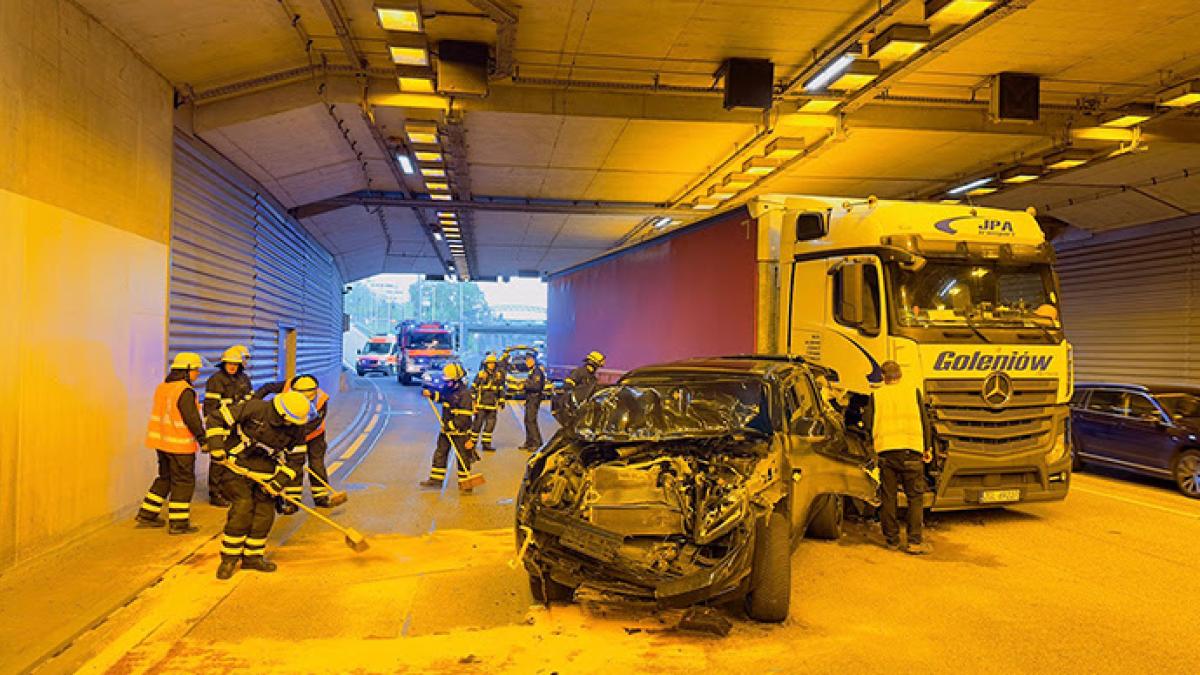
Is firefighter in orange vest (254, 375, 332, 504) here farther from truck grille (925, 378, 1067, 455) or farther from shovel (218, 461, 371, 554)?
truck grille (925, 378, 1067, 455)

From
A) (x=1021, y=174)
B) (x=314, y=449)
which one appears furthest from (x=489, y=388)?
(x=1021, y=174)

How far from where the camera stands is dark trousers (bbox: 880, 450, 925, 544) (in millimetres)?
7461

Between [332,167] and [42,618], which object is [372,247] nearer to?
[332,167]

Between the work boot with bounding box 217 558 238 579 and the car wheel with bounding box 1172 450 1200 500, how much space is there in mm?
11708

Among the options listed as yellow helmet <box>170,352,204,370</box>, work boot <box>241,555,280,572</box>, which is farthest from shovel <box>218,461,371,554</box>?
yellow helmet <box>170,352,204,370</box>

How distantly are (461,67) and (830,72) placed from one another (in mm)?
4693

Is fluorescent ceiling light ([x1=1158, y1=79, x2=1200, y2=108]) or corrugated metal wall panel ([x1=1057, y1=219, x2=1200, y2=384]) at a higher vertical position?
fluorescent ceiling light ([x1=1158, y1=79, x2=1200, y2=108])

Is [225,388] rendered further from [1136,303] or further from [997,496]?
[1136,303]

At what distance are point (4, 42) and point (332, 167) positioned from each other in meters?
9.34

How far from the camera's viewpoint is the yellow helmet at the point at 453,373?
34.8 ft

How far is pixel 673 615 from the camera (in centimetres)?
548

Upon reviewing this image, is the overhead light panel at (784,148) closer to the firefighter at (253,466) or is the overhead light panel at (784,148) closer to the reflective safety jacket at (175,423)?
the firefighter at (253,466)

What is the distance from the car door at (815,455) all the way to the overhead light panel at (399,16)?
17.8 ft

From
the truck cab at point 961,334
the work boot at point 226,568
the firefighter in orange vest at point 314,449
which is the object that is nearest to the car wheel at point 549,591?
the work boot at point 226,568
